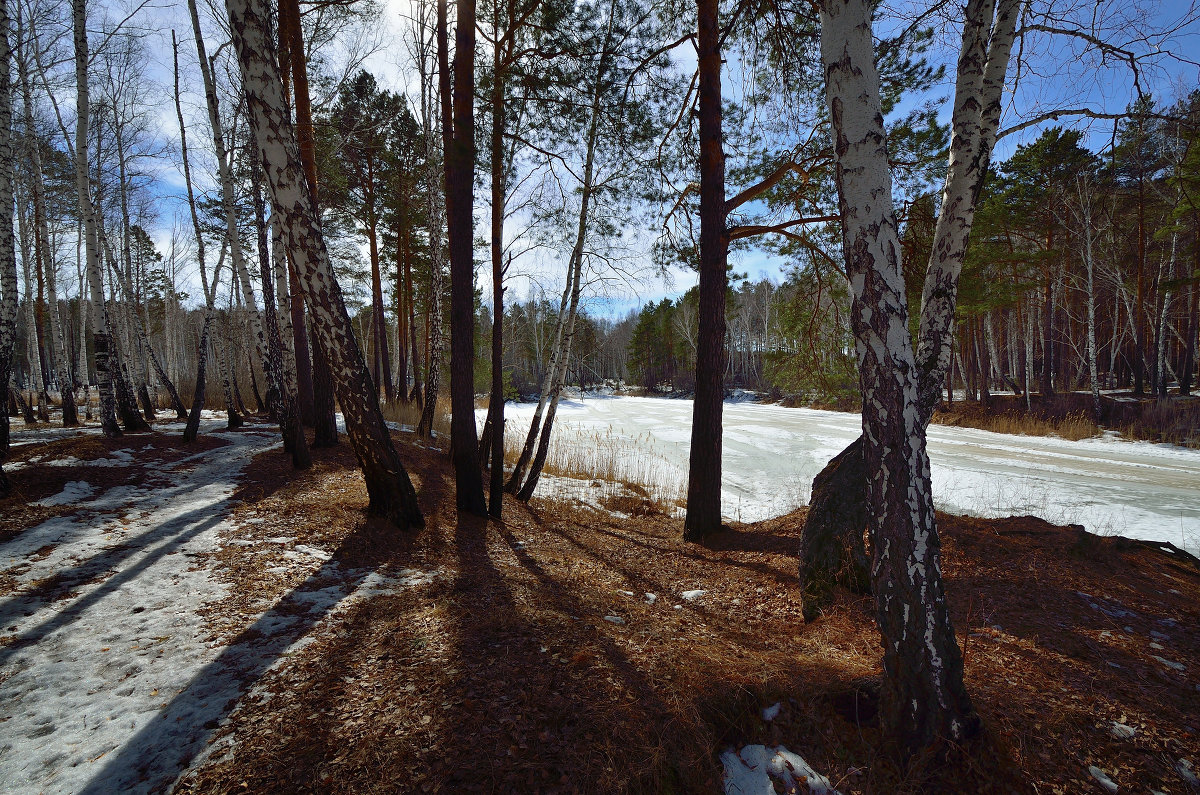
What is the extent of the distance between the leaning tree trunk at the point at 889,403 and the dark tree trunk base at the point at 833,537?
1642 mm

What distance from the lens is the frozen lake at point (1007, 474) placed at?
6.83 m

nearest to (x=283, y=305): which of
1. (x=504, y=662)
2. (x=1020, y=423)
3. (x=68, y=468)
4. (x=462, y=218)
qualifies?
(x=68, y=468)

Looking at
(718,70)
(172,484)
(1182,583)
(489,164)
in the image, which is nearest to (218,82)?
(489,164)

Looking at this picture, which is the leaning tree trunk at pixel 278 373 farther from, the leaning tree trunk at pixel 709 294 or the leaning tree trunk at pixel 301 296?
the leaning tree trunk at pixel 709 294

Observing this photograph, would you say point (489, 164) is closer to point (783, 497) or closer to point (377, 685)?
point (377, 685)

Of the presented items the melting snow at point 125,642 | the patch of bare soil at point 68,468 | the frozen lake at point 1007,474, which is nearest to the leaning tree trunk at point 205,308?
the patch of bare soil at point 68,468

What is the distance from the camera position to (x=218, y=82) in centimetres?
919

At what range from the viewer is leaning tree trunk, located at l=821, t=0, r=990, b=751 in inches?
74.3

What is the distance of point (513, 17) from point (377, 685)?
7.46 meters

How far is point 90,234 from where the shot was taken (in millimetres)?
7867

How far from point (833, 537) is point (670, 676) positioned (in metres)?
1.90

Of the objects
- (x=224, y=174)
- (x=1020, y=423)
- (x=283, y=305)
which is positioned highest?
(x=224, y=174)

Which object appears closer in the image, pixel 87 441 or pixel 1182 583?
pixel 1182 583

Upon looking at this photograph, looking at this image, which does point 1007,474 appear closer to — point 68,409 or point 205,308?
point 205,308
